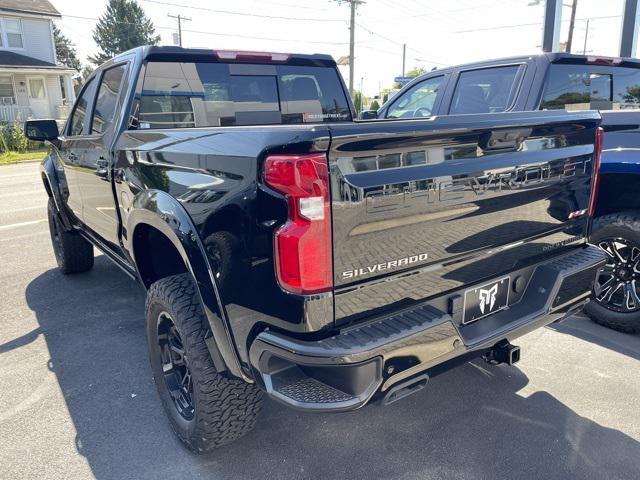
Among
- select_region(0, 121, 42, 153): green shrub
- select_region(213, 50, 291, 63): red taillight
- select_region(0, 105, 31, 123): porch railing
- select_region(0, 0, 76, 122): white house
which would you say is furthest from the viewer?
select_region(0, 0, 76, 122): white house

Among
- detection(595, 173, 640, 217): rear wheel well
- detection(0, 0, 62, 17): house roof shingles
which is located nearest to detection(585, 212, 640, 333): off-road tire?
detection(595, 173, 640, 217): rear wheel well

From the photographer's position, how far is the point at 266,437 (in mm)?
2619

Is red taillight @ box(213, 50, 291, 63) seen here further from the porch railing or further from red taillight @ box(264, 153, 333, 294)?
the porch railing

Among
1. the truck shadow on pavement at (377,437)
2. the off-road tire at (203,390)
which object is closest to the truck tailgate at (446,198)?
the off-road tire at (203,390)

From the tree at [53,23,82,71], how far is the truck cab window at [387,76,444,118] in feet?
247

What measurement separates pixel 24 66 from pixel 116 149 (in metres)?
26.7

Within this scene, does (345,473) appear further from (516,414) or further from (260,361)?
(516,414)

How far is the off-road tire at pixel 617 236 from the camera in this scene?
142 inches

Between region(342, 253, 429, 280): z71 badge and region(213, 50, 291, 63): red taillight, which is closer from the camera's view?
region(342, 253, 429, 280): z71 badge

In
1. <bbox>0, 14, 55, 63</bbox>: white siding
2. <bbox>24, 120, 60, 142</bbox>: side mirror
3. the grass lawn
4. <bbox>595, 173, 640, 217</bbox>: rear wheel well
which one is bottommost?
the grass lawn

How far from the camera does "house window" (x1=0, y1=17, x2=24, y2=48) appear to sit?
25547 millimetres

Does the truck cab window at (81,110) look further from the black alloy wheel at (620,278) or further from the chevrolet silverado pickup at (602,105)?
the black alloy wheel at (620,278)

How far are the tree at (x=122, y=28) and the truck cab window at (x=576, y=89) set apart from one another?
186ft

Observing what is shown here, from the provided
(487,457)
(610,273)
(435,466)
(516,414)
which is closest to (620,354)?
(610,273)
